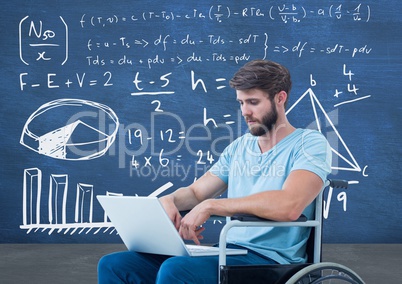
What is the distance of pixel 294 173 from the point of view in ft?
6.76

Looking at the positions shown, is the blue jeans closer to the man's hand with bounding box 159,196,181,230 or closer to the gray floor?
the man's hand with bounding box 159,196,181,230

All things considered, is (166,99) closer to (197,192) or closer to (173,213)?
(197,192)

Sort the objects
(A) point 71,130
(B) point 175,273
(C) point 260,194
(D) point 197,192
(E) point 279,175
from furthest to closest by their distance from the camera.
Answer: (A) point 71,130
(D) point 197,192
(E) point 279,175
(C) point 260,194
(B) point 175,273

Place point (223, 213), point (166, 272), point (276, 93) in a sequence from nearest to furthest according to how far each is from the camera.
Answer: point (166, 272), point (223, 213), point (276, 93)

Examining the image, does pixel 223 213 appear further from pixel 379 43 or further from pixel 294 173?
pixel 379 43

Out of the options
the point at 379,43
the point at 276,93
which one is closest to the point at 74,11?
the point at 379,43

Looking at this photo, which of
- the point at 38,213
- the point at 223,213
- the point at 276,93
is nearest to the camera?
the point at 223,213

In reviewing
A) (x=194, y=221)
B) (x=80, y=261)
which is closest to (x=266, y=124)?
(x=194, y=221)

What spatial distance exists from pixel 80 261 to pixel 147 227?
7.51 ft

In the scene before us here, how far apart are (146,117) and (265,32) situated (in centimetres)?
107

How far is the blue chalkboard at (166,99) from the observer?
193 inches

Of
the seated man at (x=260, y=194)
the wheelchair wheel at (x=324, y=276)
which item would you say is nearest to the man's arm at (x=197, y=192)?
the seated man at (x=260, y=194)

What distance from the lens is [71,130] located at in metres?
4.88

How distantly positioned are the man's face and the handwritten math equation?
9.21 feet
